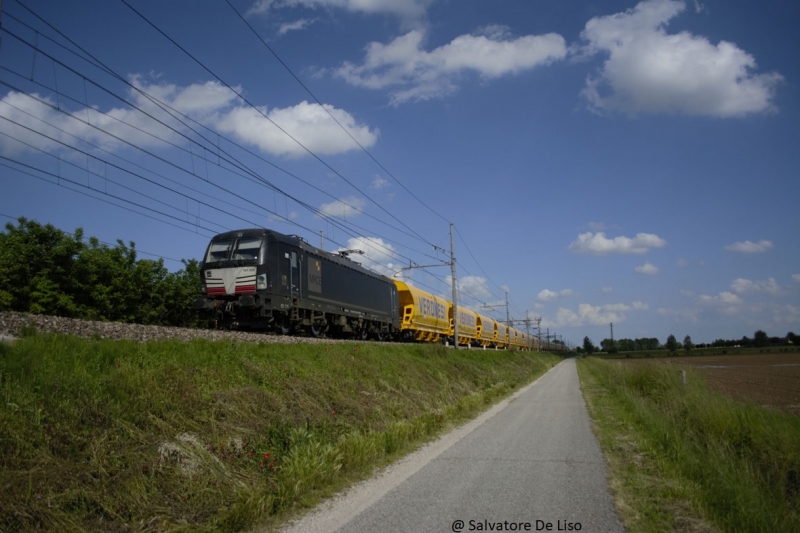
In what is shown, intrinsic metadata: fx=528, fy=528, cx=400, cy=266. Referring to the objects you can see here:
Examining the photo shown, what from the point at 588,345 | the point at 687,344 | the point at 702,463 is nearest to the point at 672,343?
the point at 687,344

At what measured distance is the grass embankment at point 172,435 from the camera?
5.39 metres

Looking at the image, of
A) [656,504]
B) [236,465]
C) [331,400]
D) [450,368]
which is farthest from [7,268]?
[656,504]

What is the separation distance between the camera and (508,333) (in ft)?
216

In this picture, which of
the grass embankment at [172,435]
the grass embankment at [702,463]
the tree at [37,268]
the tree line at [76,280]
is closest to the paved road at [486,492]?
the grass embankment at [702,463]

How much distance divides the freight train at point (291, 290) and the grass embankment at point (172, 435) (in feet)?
19.9

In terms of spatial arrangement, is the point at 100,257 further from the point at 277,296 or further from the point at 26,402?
the point at 26,402

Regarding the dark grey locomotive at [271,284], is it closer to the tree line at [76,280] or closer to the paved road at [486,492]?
the paved road at [486,492]

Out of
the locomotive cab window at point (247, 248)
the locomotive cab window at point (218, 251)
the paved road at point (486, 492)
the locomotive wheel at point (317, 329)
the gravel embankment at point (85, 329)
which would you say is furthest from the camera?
the locomotive wheel at point (317, 329)

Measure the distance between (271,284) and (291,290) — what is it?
1654 mm

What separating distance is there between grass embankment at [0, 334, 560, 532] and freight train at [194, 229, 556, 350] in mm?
6073

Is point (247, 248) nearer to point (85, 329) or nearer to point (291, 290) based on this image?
point (291, 290)

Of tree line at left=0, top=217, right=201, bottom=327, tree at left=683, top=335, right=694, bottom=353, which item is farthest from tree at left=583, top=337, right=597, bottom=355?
tree line at left=0, top=217, right=201, bottom=327

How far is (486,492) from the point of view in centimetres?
695

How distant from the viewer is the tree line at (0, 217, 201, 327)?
3853 cm
